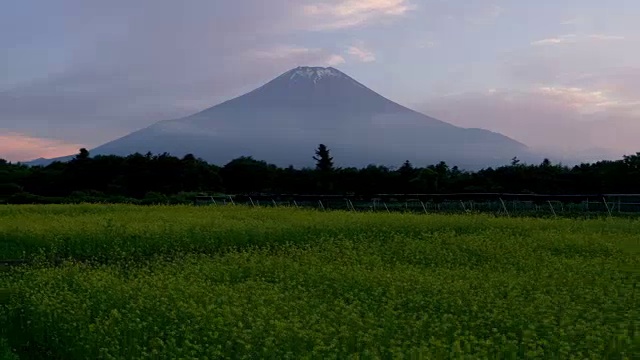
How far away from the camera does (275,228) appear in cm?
1859

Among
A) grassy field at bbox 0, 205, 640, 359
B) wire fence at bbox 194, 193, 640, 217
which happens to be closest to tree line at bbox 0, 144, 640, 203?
wire fence at bbox 194, 193, 640, 217

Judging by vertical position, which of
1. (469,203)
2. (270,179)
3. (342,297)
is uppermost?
(270,179)

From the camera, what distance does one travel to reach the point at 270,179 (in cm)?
5353

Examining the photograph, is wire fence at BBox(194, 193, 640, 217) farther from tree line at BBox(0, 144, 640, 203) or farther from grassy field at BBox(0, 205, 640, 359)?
grassy field at BBox(0, 205, 640, 359)

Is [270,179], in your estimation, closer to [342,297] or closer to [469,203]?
[469,203]

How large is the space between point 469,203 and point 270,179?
2486 cm

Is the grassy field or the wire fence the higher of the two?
the wire fence

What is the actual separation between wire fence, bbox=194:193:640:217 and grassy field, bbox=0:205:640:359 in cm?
939

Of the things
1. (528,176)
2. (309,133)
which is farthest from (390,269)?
(309,133)

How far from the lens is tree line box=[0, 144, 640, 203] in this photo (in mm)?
40219

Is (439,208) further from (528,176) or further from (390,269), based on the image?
(390,269)

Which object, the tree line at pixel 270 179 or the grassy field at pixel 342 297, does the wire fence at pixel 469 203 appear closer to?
the tree line at pixel 270 179

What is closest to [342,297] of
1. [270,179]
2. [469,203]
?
[469,203]

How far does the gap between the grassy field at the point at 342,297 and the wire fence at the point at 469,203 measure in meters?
9.39
